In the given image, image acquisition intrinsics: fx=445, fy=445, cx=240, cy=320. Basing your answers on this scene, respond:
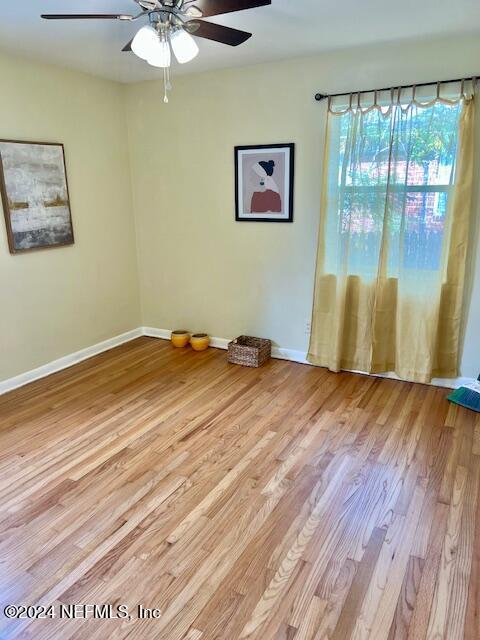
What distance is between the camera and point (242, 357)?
393 centimetres

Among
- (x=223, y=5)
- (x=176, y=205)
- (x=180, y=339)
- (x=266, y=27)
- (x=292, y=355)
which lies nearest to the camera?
(x=223, y=5)

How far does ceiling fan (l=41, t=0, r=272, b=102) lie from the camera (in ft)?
6.59

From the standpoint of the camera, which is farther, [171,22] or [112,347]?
[112,347]

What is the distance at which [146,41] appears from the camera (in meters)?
2.10

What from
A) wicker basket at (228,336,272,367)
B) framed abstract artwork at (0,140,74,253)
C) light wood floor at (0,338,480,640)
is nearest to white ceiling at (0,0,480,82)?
framed abstract artwork at (0,140,74,253)

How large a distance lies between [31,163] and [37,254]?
0.70 metres

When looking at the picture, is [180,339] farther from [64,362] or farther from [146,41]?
[146,41]

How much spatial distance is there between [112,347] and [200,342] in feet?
2.96

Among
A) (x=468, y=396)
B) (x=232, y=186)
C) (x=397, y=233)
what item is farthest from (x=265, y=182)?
(x=468, y=396)

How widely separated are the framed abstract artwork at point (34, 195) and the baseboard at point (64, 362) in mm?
992

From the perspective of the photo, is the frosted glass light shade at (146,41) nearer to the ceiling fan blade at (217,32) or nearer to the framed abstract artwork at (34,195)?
the ceiling fan blade at (217,32)

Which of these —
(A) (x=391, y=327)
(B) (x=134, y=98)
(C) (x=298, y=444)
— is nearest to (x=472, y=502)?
(C) (x=298, y=444)

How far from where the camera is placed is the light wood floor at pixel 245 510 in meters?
1.63

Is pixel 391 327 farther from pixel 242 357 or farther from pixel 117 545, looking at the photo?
pixel 117 545
